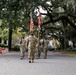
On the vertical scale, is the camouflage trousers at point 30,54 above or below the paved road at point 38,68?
above

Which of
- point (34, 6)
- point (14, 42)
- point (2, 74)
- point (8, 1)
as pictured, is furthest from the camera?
point (14, 42)

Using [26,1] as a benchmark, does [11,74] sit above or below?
below

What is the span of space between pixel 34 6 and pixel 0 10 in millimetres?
3607

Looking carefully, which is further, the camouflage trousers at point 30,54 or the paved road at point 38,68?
the camouflage trousers at point 30,54

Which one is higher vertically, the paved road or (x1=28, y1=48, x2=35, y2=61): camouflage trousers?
(x1=28, y1=48, x2=35, y2=61): camouflage trousers

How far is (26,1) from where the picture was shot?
32.4 meters

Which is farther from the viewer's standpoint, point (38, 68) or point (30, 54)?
point (30, 54)

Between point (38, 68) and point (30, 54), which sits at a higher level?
point (30, 54)

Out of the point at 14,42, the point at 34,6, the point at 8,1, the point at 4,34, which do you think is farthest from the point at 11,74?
the point at 14,42

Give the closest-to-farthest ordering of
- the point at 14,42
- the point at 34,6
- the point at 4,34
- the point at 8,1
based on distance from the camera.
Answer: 1. the point at 8,1
2. the point at 34,6
3. the point at 4,34
4. the point at 14,42

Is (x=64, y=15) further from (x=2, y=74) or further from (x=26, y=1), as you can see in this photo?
(x=2, y=74)

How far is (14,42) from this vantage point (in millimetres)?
110812

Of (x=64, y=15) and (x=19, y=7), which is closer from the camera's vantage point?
(x=19, y=7)

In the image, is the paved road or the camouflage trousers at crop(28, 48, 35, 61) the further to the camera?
the camouflage trousers at crop(28, 48, 35, 61)
